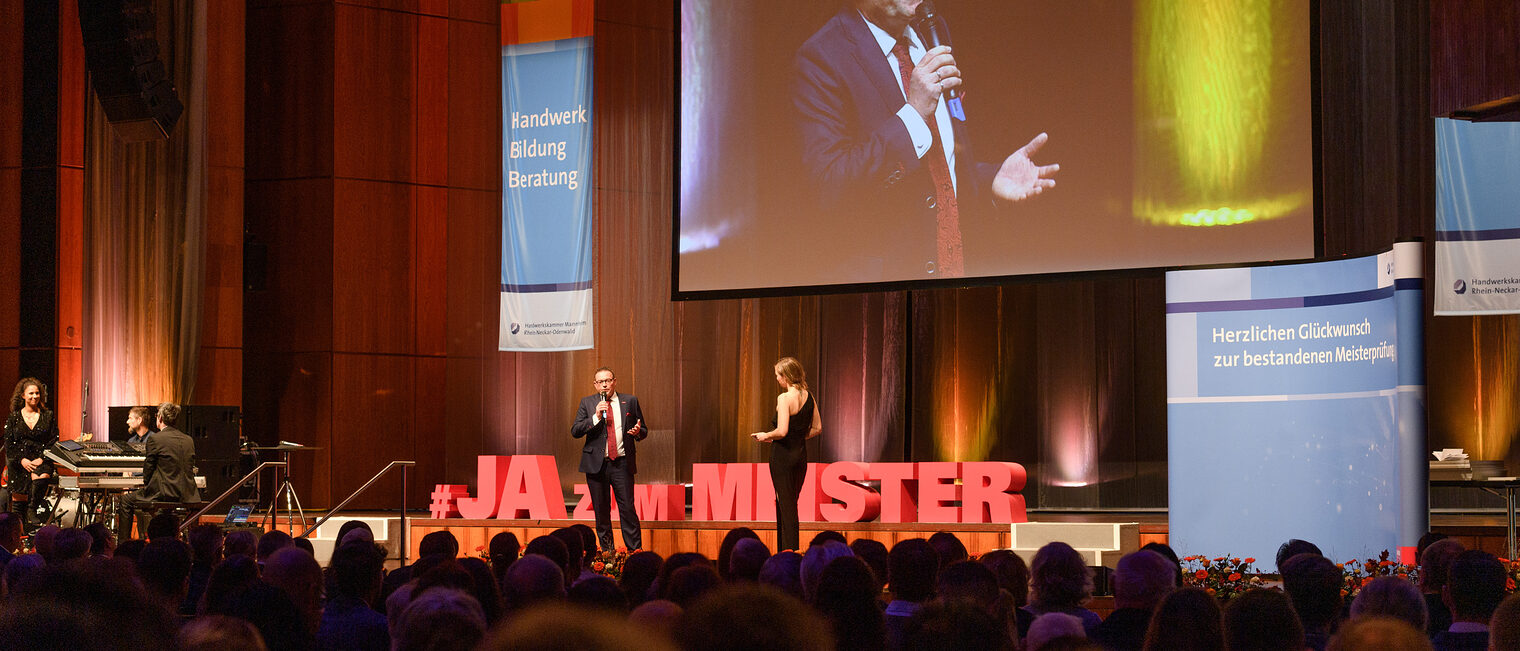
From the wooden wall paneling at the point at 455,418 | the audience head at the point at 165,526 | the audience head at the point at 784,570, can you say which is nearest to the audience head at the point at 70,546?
the audience head at the point at 165,526

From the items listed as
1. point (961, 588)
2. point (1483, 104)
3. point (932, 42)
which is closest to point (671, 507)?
point (932, 42)

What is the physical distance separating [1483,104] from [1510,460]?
674 cm

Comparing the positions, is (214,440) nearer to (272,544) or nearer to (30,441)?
(30,441)

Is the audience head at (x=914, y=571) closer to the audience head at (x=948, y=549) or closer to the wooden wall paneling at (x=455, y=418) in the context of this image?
the audience head at (x=948, y=549)

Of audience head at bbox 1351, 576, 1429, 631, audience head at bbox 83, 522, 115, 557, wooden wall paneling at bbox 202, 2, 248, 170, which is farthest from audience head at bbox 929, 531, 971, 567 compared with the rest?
wooden wall paneling at bbox 202, 2, 248, 170

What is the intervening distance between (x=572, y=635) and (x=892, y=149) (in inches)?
356

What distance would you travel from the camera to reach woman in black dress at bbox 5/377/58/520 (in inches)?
399

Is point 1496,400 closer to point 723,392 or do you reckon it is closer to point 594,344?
point 723,392

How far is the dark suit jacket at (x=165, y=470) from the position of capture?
30.3 feet

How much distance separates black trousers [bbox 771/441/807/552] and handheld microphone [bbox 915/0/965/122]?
2577 mm

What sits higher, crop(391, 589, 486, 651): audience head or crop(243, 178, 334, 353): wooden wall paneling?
crop(243, 178, 334, 353): wooden wall paneling

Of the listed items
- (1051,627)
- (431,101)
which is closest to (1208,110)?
(1051,627)

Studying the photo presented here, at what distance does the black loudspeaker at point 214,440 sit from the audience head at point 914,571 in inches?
326

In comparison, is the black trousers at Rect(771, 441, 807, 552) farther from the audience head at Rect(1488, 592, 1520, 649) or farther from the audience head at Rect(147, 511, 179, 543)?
the audience head at Rect(1488, 592, 1520, 649)
